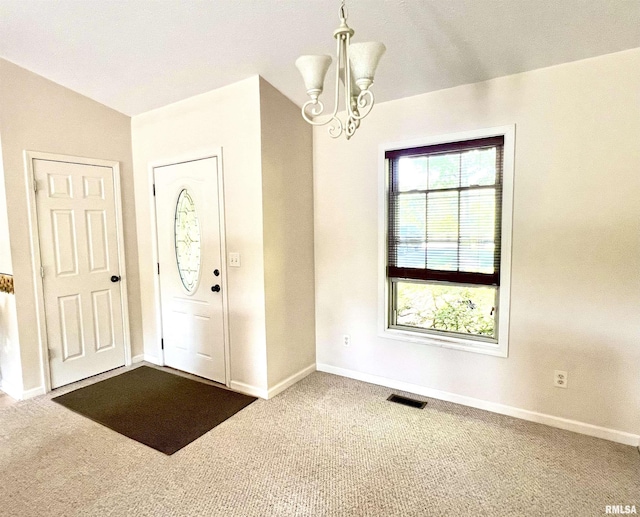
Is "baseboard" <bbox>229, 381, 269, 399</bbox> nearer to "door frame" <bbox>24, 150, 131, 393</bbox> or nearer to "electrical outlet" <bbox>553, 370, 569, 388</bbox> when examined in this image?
"door frame" <bbox>24, 150, 131, 393</bbox>

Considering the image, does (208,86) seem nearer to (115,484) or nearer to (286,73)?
(286,73)

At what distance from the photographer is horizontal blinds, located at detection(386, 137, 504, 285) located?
271 centimetres

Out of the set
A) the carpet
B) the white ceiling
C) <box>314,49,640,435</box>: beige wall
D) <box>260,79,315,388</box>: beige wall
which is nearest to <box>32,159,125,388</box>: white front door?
the carpet

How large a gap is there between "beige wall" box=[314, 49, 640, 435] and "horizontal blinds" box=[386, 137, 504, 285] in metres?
0.15

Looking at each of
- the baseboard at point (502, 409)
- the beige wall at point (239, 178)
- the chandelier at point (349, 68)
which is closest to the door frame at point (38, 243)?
the beige wall at point (239, 178)

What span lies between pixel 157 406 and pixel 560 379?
300 centimetres

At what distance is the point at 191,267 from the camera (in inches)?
137

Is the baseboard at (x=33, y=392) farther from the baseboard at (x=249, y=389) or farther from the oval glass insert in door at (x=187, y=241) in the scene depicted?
the baseboard at (x=249, y=389)

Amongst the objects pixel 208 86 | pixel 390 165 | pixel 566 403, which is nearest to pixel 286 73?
pixel 208 86

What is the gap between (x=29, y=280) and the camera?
3.08m

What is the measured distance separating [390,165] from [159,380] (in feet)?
9.47

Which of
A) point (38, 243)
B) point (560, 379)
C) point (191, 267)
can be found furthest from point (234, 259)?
point (560, 379)

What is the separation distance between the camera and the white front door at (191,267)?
3.26 meters

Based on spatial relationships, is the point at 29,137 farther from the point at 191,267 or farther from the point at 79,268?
the point at 191,267
